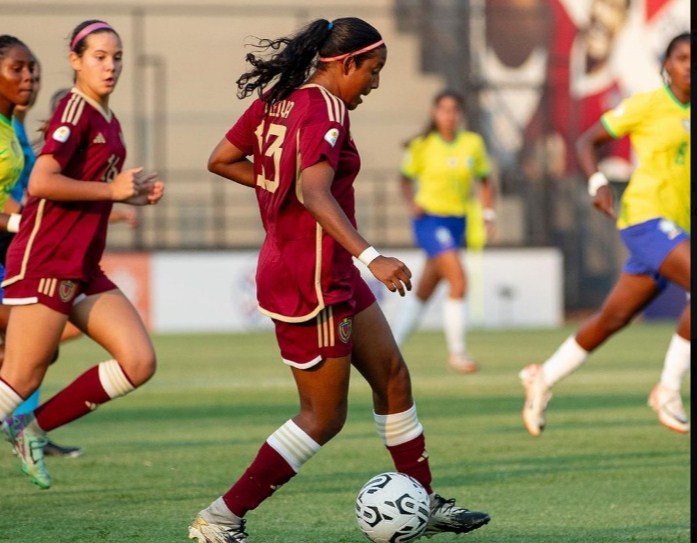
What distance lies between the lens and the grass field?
5773 millimetres

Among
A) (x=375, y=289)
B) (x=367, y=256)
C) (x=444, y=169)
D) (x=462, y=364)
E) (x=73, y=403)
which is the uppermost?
(x=367, y=256)

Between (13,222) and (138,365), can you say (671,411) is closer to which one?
(138,365)

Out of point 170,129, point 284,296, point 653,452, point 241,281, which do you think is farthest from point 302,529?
point 170,129

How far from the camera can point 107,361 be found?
6.39m

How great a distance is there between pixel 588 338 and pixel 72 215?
3387mm

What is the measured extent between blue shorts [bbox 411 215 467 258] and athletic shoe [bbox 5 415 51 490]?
24.1 ft

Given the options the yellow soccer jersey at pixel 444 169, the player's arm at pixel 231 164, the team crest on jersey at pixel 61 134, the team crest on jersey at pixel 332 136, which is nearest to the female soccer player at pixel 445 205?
the yellow soccer jersey at pixel 444 169

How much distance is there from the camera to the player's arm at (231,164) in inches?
213

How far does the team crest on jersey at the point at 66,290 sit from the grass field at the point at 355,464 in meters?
0.87

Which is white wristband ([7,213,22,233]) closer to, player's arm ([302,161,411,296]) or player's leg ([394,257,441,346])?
player's arm ([302,161,411,296])

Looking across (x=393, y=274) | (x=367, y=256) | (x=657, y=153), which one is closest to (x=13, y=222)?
(x=367, y=256)

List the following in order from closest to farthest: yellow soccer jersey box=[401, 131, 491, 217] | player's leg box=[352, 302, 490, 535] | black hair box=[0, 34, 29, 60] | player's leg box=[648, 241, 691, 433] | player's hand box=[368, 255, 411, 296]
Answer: player's hand box=[368, 255, 411, 296] → player's leg box=[352, 302, 490, 535] → black hair box=[0, 34, 29, 60] → player's leg box=[648, 241, 691, 433] → yellow soccer jersey box=[401, 131, 491, 217]

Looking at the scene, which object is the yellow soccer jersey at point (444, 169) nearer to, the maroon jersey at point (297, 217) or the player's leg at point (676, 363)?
the player's leg at point (676, 363)

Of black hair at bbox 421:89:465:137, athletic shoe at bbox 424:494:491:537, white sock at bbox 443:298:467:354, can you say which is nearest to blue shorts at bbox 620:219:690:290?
athletic shoe at bbox 424:494:491:537
